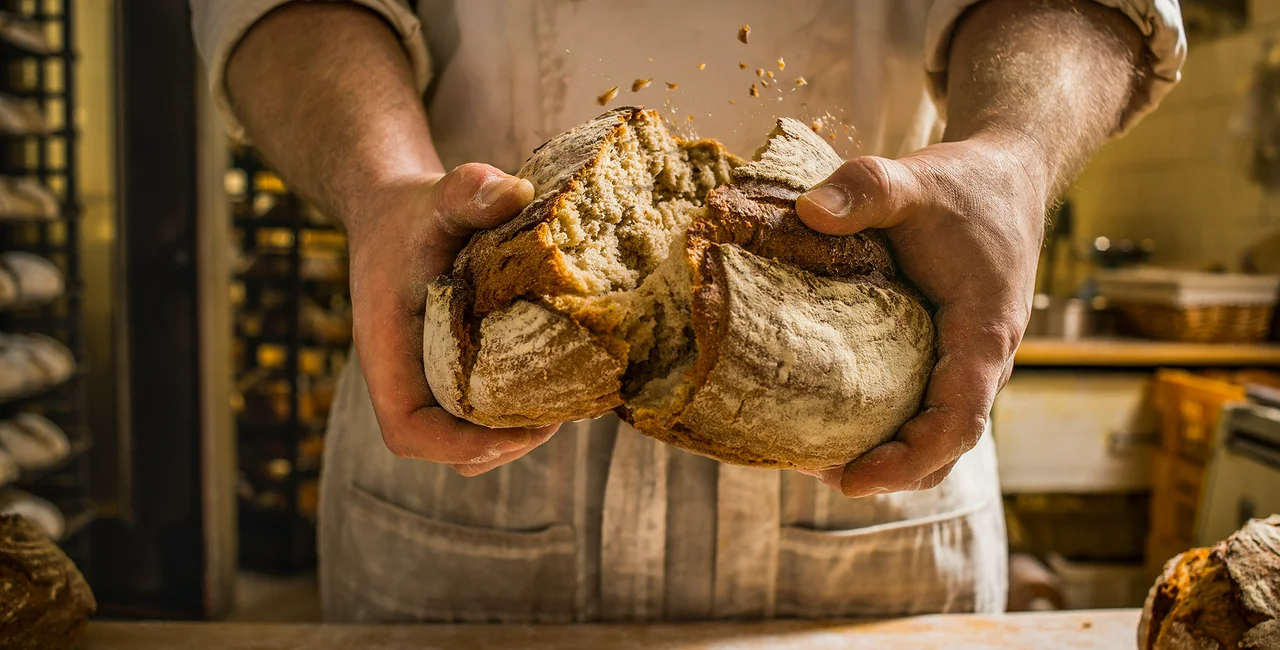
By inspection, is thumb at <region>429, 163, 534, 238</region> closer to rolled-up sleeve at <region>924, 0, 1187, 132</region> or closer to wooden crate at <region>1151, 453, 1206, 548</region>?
rolled-up sleeve at <region>924, 0, 1187, 132</region>

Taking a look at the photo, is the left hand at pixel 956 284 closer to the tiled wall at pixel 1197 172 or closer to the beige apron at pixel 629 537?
the beige apron at pixel 629 537

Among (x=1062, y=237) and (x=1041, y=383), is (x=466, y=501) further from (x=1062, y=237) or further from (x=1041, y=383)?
(x=1062, y=237)

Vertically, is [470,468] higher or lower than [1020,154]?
lower

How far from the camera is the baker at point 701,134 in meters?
0.85

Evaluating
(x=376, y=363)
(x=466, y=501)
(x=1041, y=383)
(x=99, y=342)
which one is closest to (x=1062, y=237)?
(x=1041, y=383)

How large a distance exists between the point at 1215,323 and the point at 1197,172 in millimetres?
1014

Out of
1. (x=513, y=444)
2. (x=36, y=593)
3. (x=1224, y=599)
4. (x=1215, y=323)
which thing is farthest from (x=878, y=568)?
(x=1215, y=323)

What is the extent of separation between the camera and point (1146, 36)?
1121mm

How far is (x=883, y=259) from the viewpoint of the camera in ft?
2.87

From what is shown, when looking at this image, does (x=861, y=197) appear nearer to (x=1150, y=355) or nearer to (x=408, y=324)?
(x=408, y=324)

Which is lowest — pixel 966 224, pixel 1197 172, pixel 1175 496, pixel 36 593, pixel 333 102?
pixel 1175 496

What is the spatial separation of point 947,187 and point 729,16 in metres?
0.25

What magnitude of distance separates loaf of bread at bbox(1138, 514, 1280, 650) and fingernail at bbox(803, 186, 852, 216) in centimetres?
73

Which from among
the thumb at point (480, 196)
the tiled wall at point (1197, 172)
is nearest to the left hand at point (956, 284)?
the thumb at point (480, 196)
